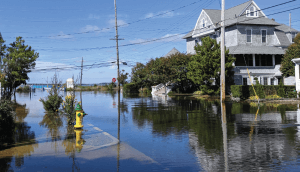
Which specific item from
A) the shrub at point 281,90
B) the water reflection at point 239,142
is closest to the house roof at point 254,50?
the shrub at point 281,90

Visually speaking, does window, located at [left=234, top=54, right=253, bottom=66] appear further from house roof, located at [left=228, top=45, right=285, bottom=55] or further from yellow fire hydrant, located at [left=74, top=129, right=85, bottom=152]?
yellow fire hydrant, located at [left=74, top=129, right=85, bottom=152]

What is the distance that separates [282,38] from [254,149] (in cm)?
3872

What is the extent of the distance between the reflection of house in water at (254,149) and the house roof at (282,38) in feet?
108

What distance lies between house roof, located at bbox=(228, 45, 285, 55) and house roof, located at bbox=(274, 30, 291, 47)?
1.36 metres

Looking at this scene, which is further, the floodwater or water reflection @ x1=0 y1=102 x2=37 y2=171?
water reflection @ x1=0 y1=102 x2=37 y2=171

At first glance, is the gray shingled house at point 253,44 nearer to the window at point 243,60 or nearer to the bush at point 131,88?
the window at point 243,60

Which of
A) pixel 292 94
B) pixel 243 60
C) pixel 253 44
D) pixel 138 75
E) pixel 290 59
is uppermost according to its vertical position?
pixel 253 44

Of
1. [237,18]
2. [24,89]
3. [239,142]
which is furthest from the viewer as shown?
[24,89]

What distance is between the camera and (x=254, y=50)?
38781 millimetres

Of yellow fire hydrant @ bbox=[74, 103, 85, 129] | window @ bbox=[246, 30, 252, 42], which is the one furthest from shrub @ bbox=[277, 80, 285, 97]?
yellow fire hydrant @ bbox=[74, 103, 85, 129]

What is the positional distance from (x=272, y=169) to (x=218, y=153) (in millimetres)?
1684

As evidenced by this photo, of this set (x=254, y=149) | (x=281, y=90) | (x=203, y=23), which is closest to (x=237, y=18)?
(x=203, y=23)

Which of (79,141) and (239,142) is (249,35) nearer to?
(239,142)

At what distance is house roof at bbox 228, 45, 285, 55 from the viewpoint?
38.0 meters
